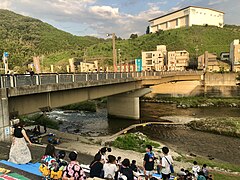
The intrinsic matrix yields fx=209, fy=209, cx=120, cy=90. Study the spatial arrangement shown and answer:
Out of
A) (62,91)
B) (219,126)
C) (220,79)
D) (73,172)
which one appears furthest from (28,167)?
(220,79)

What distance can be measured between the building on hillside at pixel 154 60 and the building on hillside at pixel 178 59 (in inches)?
142

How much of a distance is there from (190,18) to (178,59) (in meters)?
56.6

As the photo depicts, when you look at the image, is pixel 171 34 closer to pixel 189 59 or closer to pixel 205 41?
pixel 205 41

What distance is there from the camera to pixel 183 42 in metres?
108

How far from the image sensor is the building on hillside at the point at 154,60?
86.6 metres

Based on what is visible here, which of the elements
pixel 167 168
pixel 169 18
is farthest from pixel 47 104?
pixel 169 18

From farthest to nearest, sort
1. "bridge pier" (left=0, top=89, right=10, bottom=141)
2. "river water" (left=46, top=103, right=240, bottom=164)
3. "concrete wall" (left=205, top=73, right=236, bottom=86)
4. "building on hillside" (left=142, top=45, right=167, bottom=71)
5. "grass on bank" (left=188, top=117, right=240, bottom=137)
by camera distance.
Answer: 1. "building on hillside" (left=142, top=45, right=167, bottom=71)
2. "concrete wall" (left=205, top=73, right=236, bottom=86)
3. "grass on bank" (left=188, top=117, right=240, bottom=137)
4. "river water" (left=46, top=103, right=240, bottom=164)
5. "bridge pier" (left=0, top=89, right=10, bottom=141)

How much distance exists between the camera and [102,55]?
109 metres

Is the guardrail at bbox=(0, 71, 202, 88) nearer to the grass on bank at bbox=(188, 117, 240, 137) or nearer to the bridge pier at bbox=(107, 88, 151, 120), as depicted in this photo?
the bridge pier at bbox=(107, 88, 151, 120)

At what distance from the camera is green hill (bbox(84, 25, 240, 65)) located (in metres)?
104

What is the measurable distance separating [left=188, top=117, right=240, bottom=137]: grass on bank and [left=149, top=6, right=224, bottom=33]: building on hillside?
109044 mm

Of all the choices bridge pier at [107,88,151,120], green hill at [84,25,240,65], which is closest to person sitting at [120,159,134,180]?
bridge pier at [107,88,151,120]

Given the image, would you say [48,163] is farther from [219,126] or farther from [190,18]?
[190,18]

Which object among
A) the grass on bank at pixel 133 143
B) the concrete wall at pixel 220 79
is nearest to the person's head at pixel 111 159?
the grass on bank at pixel 133 143
